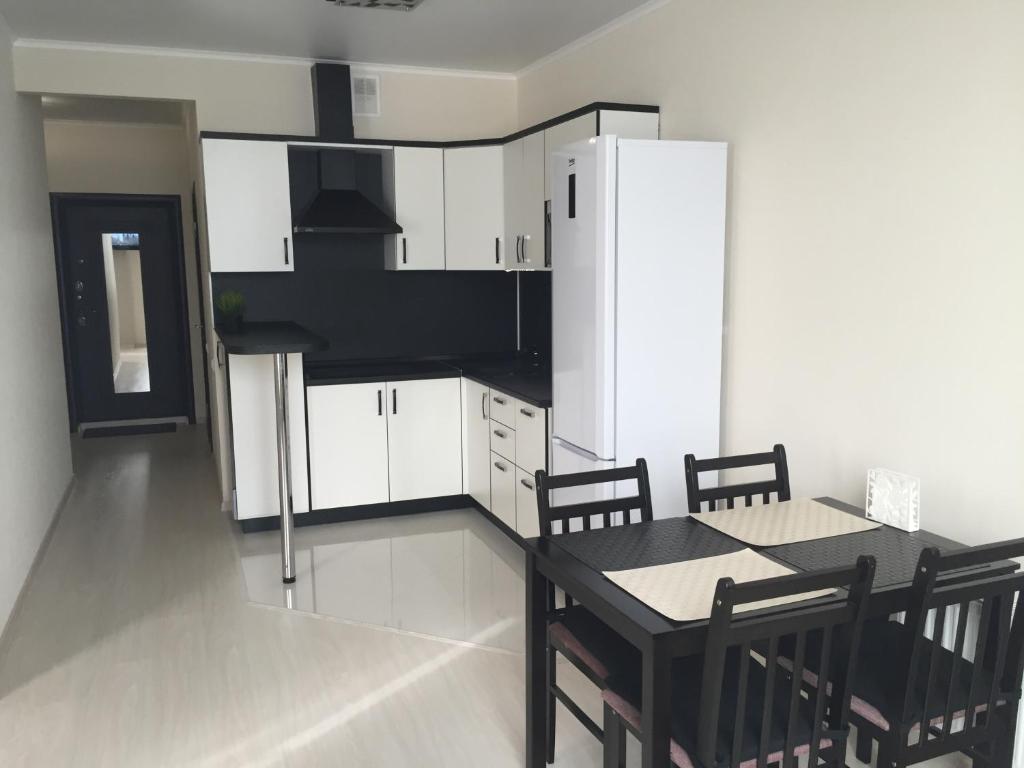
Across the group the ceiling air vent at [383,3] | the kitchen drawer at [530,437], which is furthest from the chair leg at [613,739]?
the ceiling air vent at [383,3]

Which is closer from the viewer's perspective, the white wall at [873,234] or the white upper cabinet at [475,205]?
the white wall at [873,234]

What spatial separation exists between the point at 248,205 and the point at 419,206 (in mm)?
989

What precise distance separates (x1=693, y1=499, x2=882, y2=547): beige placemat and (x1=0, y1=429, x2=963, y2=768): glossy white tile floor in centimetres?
82

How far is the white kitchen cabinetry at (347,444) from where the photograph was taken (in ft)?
15.8

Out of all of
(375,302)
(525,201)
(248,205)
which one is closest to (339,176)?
(248,205)

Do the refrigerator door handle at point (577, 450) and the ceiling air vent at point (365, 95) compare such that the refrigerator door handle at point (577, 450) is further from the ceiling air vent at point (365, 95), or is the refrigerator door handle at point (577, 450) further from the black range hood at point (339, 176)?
the ceiling air vent at point (365, 95)

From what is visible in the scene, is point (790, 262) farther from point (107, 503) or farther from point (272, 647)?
point (107, 503)

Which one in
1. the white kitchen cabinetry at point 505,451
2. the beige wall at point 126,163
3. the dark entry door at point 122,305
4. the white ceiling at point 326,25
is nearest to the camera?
the white ceiling at point 326,25

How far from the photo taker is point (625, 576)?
6.91 feet

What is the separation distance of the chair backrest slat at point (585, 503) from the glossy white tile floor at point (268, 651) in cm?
75

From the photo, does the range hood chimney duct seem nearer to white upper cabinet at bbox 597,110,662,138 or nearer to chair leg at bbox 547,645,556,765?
white upper cabinet at bbox 597,110,662,138

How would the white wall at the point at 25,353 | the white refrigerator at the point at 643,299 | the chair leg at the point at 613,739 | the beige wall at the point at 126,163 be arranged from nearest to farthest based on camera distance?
the chair leg at the point at 613,739, the white refrigerator at the point at 643,299, the white wall at the point at 25,353, the beige wall at the point at 126,163

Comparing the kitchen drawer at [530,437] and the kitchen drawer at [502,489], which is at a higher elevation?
the kitchen drawer at [530,437]

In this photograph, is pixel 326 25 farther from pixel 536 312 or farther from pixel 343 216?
pixel 536 312
